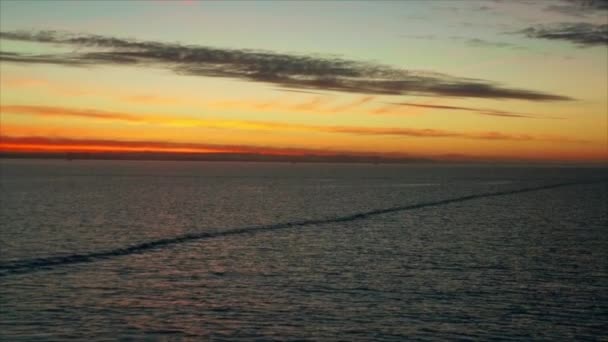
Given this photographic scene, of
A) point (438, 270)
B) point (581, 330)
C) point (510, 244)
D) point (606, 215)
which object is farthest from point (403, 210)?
point (581, 330)

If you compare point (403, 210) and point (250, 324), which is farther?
point (403, 210)

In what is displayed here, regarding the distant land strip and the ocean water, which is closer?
the ocean water

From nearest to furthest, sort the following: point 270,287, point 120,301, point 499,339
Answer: point 499,339 < point 120,301 < point 270,287

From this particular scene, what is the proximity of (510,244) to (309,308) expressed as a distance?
41.4m

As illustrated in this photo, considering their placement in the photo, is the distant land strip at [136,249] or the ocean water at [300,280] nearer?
the ocean water at [300,280]

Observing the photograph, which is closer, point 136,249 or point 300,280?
point 300,280

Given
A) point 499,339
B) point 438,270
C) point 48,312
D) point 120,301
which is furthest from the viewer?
point 438,270

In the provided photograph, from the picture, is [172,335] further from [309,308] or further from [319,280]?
[319,280]

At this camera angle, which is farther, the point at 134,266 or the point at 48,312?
the point at 134,266

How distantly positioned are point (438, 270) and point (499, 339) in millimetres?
21273

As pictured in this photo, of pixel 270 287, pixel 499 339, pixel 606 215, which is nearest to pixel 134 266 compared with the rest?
pixel 270 287

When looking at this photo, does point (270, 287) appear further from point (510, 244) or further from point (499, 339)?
point (510, 244)

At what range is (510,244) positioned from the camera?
79.3 m

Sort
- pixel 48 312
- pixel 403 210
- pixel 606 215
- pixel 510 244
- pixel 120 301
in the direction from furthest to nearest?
pixel 403 210 → pixel 606 215 → pixel 510 244 → pixel 120 301 → pixel 48 312
